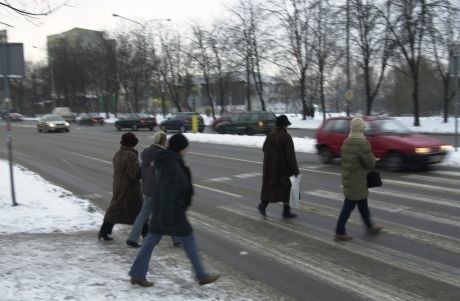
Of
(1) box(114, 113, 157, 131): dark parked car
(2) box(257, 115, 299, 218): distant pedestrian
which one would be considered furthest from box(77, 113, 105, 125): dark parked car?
(2) box(257, 115, 299, 218): distant pedestrian

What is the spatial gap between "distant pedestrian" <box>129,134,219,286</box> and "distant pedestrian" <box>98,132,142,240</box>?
68.5 inches

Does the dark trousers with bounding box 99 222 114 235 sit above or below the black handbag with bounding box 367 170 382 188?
below

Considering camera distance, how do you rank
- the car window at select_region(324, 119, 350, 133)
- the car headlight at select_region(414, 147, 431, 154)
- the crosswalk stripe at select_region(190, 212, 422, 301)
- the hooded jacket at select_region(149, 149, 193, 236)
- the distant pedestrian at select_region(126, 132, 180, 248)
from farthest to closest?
the car window at select_region(324, 119, 350, 133) → the car headlight at select_region(414, 147, 431, 154) → the distant pedestrian at select_region(126, 132, 180, 248) → the crosswalk stripe at select_region(190, 212, 422, 301) → the hooded jacket at select_region(149, 149, 193, 236)

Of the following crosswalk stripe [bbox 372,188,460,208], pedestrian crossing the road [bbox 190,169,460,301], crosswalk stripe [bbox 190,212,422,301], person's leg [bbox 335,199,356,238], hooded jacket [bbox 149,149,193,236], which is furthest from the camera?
crosswalk stripe [bbox 372,188,460,208]

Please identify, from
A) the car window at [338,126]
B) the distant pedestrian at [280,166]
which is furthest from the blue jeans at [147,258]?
the car window at [338,126]

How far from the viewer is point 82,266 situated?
5.70m

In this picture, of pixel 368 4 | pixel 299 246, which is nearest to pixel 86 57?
pixel 368 4

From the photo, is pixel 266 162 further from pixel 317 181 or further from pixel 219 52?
pixel 219 52

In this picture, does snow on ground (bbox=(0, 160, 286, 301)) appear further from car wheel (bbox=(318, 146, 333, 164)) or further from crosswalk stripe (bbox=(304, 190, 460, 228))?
car wheel (bbox=(318, 146, 333, 164))

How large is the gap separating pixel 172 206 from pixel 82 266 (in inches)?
64.5

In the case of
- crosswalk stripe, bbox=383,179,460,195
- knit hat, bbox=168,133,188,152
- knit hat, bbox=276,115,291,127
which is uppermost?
knit hat, bbox=276,115,291,127

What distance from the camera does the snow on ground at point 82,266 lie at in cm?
483

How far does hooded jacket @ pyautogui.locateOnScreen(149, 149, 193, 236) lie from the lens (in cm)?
478

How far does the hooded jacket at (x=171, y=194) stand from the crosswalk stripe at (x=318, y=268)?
1.63m
